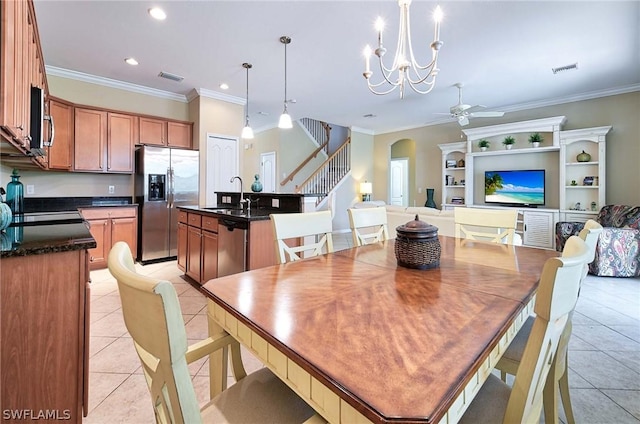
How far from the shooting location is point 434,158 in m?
7.32

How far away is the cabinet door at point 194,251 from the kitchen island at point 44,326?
187cm

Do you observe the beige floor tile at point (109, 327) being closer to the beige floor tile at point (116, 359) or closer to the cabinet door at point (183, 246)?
the beige floor tile at point (116, 359)

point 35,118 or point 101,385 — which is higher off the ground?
point 35,118

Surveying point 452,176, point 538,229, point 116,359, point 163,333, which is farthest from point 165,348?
point 452,176

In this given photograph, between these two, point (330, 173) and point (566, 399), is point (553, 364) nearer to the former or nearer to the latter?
point (566, 399)

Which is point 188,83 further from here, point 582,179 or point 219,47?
point 582,179

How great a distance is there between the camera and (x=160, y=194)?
14.6 feet

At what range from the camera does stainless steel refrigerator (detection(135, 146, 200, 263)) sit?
14.2ft

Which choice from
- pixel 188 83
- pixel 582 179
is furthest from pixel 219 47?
pixel 582 179

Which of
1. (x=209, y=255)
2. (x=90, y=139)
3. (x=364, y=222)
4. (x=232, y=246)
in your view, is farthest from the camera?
(x=90, y=139)

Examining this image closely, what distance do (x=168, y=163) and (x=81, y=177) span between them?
1323 mm

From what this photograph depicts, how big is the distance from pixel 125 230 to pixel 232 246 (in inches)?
98.2

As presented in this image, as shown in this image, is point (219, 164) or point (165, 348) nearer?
point (165, 348)

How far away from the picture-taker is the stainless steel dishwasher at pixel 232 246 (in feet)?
8.92
